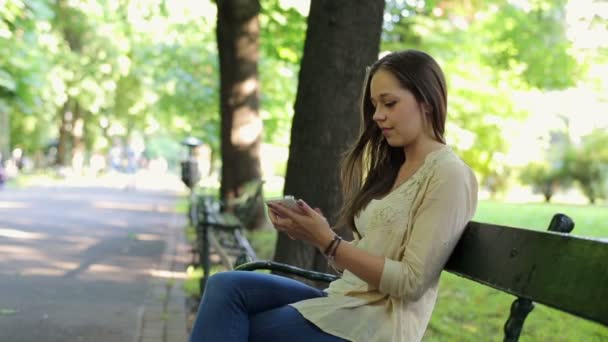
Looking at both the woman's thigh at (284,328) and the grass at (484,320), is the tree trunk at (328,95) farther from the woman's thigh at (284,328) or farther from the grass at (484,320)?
the woman's thigh at (284,328)

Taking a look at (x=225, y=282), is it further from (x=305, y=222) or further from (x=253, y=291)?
(x=305, y=222)

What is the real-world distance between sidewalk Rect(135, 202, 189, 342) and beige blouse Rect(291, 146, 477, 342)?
357 cm

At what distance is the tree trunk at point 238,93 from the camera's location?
44.6 ft

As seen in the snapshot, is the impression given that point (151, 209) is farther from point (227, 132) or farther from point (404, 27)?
point (404, 27)

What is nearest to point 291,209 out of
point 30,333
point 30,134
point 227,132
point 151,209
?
point 30,333

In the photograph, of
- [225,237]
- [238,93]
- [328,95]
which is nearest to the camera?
[328,95]

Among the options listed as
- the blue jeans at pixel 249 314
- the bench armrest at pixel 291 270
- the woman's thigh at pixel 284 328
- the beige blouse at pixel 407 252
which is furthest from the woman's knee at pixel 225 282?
the bench armrest at pixel 291 270

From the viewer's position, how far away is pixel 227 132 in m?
14.4

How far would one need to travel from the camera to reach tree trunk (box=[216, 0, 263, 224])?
13594 millimetres

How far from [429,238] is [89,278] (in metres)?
7.28

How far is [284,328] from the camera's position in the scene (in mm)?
3104

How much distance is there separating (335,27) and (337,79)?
1.17 ft

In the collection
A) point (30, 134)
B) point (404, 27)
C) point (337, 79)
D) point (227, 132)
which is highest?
point (404, 27)

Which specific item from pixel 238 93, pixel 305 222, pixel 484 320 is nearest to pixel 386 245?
pixel 305 222
